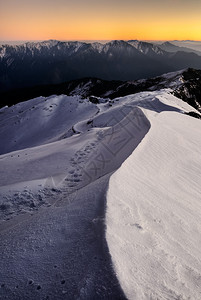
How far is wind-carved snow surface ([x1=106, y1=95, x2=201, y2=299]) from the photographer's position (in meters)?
2.89

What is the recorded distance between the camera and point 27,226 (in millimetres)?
4465

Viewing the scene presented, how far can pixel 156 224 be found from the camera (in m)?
4.29

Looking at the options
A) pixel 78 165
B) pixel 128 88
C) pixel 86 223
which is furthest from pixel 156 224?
pixel 128 88

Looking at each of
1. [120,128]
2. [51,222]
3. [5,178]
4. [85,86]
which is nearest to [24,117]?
[120,128]

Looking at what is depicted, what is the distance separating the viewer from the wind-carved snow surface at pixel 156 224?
9.48 feet

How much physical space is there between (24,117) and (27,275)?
33.6 m

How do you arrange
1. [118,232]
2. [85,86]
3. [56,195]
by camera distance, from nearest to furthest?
[118,232], [56,195], [85,86]

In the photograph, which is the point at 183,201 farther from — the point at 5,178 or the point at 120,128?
the point at 120,128

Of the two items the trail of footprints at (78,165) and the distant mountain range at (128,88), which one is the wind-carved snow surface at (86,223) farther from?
the distant mountain range at (128,88)

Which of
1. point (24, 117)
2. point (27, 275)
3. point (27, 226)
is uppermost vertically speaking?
point (27, 275)

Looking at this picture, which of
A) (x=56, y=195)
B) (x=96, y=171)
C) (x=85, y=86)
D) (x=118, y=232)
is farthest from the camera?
(x=85, y=86)

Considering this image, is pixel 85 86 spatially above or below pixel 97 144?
below

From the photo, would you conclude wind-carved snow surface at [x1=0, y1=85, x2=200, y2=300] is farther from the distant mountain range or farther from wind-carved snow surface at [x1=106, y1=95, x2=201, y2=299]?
the distant mountain range

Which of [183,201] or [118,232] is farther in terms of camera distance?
[183,201]
